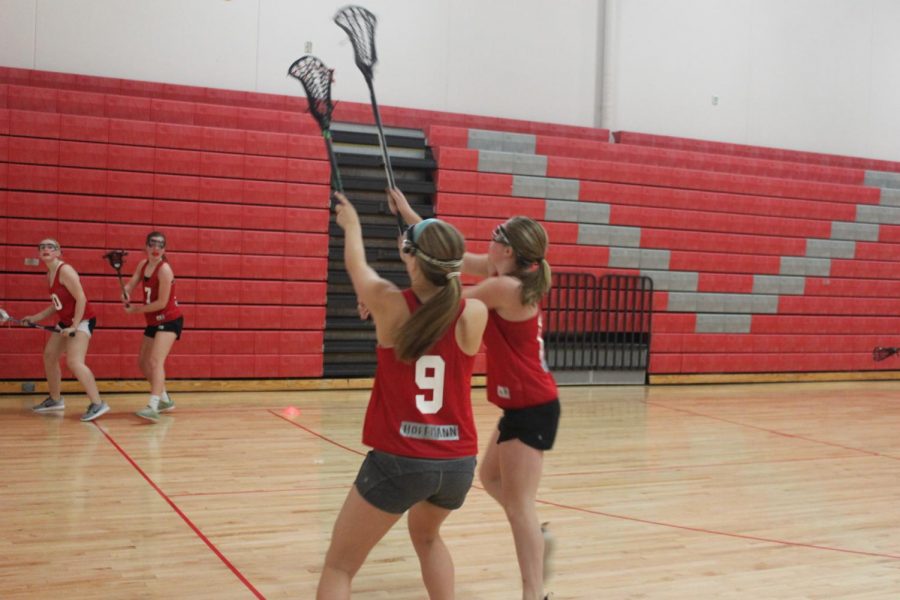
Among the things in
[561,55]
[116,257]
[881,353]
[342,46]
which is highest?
[561,55]

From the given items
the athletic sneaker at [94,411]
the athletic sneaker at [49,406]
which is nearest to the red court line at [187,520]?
the athletic sneaker at [94,411]

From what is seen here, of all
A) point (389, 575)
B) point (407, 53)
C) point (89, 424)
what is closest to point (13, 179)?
point (89, 424)

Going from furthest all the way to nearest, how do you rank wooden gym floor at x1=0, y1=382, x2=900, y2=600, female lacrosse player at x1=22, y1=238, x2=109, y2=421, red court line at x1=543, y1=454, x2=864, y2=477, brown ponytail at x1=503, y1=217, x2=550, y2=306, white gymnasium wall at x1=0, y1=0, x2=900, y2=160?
white gymnasium wall at x1=0, y1=0, x2=900, y2=160, female lacrosse player at x1=22, y1=238, x2=109, y2=421, red court line at x1=543, y1=454, x2=864, y2=477, wooden gym floor at x1=0, y1=382, x2=900, y2=600, brown ponytail at x1=503, y1=217, x2=550, y2=306

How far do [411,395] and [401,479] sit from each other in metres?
0.25

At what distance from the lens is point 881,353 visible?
1392cm

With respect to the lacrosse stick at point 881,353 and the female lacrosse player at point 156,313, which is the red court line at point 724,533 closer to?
the female lacrosse player at point 156,313

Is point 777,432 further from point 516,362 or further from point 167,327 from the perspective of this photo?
point 516,362

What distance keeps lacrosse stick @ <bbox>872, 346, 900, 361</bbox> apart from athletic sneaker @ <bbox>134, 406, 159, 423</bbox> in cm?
1055

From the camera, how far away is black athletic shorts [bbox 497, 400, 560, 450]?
367cm

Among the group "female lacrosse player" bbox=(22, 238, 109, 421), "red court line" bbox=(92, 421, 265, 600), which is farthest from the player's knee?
"red court line" bbox=(92, 421, 265, 600)

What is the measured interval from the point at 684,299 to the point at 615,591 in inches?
347

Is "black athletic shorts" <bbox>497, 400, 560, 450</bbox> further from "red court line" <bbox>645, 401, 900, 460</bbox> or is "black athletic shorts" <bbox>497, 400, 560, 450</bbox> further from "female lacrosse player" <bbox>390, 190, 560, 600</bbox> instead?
"red court line" <bbox>645, 401, 900, 460</bbox>

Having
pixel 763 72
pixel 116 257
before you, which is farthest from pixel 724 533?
pixel 763 72

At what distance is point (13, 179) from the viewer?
30.6 ft
